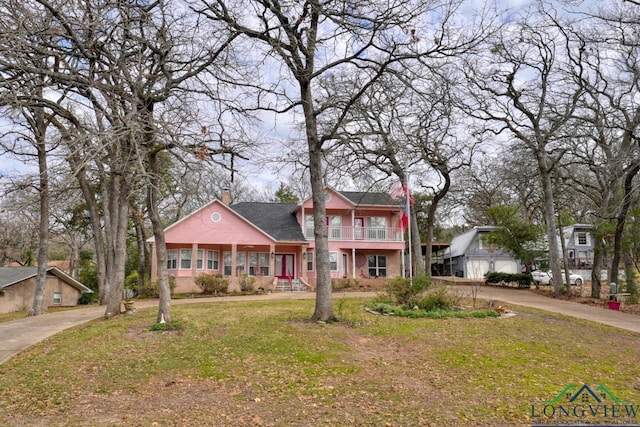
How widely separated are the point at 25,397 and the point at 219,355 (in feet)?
9.39

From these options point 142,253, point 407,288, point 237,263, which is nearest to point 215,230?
point 237,263

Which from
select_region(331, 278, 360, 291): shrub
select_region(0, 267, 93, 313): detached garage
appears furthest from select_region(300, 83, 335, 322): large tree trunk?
select_region(0, 267, 93, 313): detached garage

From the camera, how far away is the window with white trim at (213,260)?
2660 centimetres

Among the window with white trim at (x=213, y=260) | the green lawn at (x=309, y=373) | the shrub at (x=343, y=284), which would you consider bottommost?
the green lawn at (x=309, y=373)

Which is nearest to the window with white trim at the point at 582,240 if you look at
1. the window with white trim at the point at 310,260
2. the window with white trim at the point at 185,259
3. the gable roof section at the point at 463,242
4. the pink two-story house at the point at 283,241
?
the gable roof section at the point at 463,242

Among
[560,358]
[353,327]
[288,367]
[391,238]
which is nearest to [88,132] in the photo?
[288,367]

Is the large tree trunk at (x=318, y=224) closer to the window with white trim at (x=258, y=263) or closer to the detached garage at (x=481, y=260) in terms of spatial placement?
the window with white trim at (x=258, y=263)

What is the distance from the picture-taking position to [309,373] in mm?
7008

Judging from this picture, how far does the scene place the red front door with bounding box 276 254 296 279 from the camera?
94.0 ft

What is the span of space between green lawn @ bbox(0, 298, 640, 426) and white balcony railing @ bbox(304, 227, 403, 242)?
59.1ft

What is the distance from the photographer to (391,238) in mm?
29516

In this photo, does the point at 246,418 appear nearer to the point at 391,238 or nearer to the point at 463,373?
the point at 463,373

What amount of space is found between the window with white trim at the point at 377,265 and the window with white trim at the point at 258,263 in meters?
7.03

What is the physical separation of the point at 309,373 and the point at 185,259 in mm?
20311
